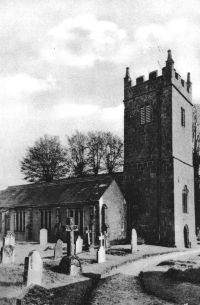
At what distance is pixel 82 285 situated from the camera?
41.2 feet

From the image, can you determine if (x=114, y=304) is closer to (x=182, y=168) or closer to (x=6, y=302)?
(x=6, y=302)

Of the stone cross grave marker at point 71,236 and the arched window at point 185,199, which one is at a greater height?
the arched window at point 185,199

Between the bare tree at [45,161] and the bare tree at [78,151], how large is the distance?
1.92 m

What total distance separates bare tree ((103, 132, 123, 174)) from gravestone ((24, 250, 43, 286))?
42.4m

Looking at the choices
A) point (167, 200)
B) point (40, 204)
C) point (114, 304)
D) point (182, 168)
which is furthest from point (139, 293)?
point (40, 204)

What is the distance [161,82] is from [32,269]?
2150 centimetres

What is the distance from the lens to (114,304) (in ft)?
32.7

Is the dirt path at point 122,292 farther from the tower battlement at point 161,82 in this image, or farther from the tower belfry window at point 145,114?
the tower battlement at point 161,82

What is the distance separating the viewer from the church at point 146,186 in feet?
90.1

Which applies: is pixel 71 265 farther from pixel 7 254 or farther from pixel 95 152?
pixel 95 152

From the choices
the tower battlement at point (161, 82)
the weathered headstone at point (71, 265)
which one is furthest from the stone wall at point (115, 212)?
the weathered headstone at point (71, 265)

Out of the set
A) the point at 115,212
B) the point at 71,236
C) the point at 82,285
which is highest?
the point at 115,212

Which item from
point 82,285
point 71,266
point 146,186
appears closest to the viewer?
point 82,285

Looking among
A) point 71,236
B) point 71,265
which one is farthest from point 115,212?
point 71,265
